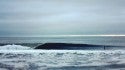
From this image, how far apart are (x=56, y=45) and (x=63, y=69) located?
37.4 meters

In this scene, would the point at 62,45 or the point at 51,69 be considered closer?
the point at 51,69

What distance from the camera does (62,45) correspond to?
60188 mm

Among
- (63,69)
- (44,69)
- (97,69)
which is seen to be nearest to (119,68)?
(97,69)

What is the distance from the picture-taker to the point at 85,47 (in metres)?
58.6

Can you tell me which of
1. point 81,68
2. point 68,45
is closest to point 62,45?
point 68,45

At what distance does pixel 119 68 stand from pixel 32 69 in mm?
6351

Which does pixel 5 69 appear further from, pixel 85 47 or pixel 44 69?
pixel 85 47

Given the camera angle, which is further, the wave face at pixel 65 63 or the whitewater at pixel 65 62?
the whitewater at pixel 65 62

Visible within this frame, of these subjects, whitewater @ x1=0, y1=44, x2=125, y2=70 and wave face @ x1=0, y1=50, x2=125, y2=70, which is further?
whitewater @ x1=0, y1=44, x2=125, y2=70

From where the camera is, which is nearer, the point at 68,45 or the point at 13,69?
the point at 13,69

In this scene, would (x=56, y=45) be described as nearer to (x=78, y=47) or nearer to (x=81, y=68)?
(x=78, y=47)

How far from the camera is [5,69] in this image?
22094mm

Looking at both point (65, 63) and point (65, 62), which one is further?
point (65, 62)

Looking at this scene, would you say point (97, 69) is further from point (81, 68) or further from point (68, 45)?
point (68, 45)
